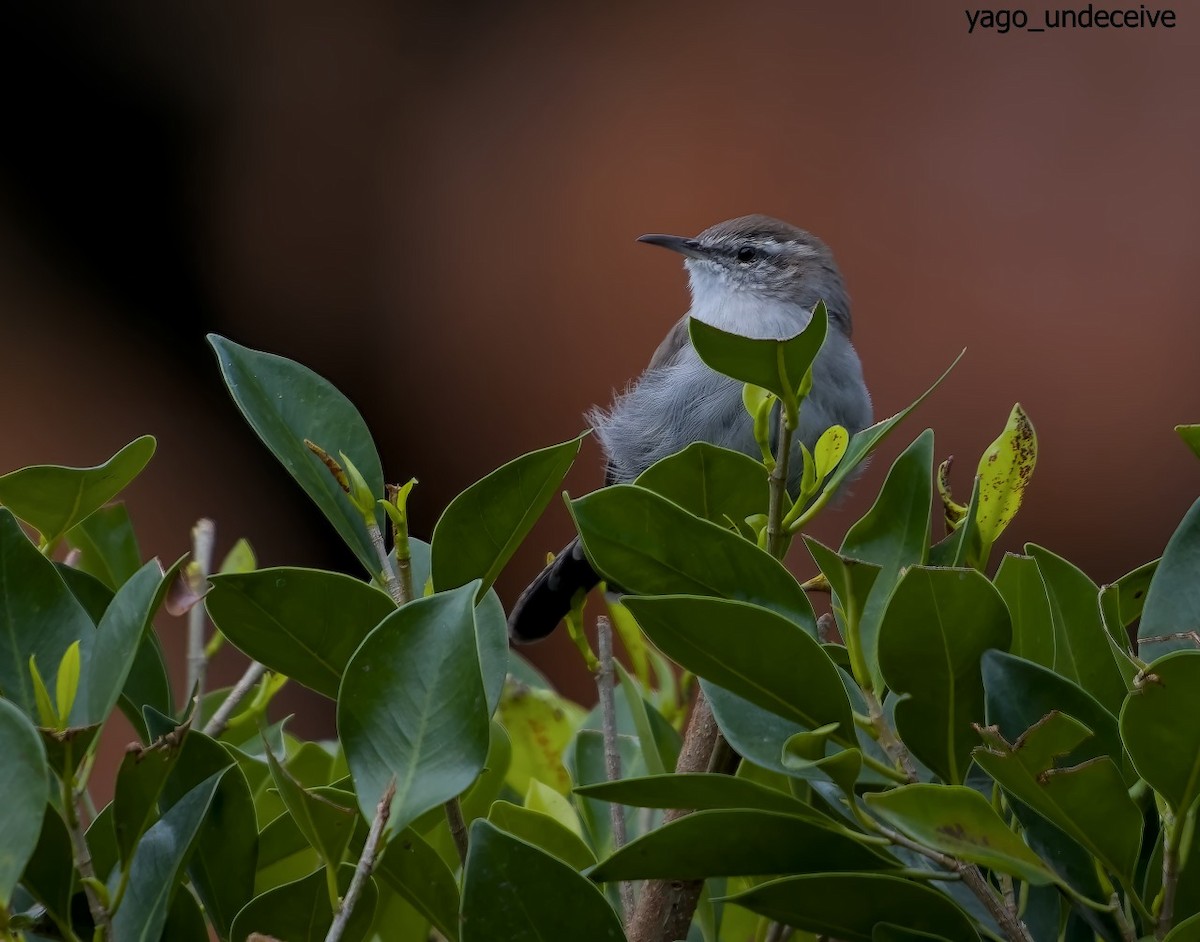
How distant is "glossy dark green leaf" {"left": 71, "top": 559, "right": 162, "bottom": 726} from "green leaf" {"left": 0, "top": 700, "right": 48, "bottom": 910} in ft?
0.41

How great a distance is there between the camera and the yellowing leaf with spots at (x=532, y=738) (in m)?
1.76

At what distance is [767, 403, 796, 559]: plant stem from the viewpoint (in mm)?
1109

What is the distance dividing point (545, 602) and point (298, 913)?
1.79 metres

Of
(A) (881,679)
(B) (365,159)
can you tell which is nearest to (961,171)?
(B) (365,159)

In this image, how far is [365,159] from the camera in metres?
5.40

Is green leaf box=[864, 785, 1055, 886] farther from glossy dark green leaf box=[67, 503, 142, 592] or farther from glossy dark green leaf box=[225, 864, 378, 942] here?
glossy dark green leaf box=[67, 503, 142, 592]

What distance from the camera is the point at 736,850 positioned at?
39.8 inches

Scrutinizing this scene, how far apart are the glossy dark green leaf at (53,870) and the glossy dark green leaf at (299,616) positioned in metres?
0.20

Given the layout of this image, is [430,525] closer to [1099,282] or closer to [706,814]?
[1099,282]

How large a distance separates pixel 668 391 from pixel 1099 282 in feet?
6.63

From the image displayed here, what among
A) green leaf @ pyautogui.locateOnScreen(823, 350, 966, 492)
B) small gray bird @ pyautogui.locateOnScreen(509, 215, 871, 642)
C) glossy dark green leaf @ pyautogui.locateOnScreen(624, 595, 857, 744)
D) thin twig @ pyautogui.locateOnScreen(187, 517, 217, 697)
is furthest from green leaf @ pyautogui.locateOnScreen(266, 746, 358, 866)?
small gray bird @ pyautogui.locateOnScreen(509, 215, 871, 642)

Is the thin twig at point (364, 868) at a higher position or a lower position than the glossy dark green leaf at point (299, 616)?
lower

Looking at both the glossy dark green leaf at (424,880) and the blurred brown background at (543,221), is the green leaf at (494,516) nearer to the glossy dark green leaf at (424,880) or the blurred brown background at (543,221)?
the glossy dark green leaf at (424,880)

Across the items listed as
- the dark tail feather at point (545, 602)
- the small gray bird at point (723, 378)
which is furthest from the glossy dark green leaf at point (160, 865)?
the dark tail feather at point (545, 602)
